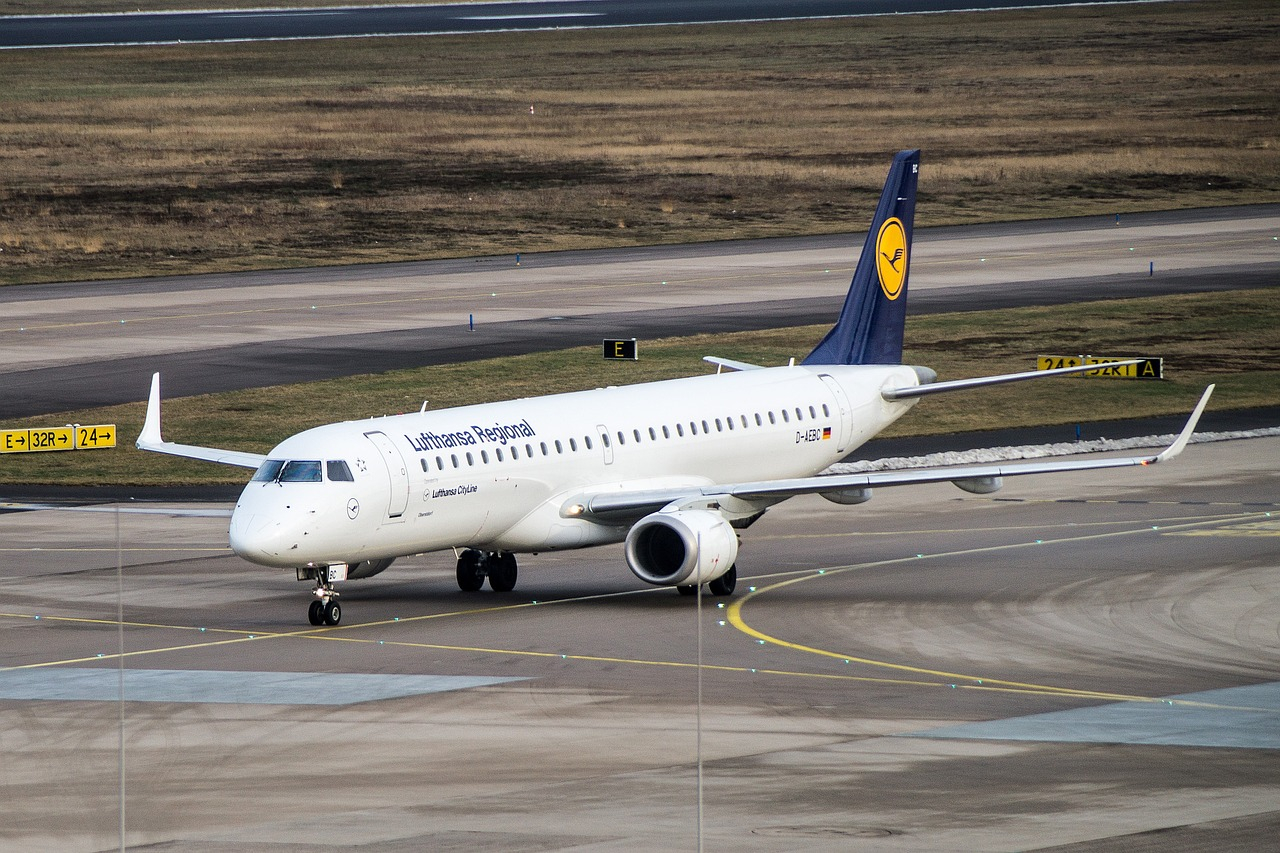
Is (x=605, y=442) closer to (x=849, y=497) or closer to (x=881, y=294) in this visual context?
(x=849, y=497)

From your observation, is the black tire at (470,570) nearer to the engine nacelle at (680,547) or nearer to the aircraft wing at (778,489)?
the aircraft wing at (778,489)

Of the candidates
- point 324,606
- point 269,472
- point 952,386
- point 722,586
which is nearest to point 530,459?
point 722,586

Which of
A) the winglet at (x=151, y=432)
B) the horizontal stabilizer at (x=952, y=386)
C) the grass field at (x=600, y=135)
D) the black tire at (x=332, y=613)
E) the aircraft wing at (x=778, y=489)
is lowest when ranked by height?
the black tire at (x=332, y=613)

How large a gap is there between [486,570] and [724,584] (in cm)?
484

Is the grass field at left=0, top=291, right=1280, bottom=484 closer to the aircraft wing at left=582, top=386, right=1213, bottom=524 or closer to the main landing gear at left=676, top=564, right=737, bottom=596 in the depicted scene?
the aircraft wing at left=582, top=386, right=1213, bottom=524

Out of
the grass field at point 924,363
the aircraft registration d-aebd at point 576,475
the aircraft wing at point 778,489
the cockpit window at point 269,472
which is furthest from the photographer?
the grass field at point 924,363

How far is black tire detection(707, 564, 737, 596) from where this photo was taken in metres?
40.2

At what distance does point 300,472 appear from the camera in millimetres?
36750

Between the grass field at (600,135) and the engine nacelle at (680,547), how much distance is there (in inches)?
2446

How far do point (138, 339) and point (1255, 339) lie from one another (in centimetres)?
4056

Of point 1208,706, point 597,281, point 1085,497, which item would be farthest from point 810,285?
point 1208,706

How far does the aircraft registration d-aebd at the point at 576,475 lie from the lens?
36.8 meters

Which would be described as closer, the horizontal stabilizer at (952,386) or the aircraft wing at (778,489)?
the aircraft wing at (778,489)

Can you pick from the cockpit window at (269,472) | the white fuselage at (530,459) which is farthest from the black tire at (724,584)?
the cockpit window at (269,472)
